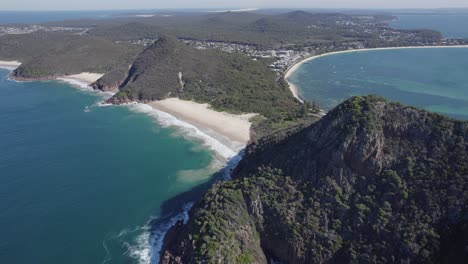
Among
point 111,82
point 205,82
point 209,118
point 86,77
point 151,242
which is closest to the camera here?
point 151,242

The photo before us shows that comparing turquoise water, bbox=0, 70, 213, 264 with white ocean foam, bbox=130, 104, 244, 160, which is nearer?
turquoise water, bbox=0, 70, 213, 264

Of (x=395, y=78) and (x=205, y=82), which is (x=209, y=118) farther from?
(x=395, y=78)

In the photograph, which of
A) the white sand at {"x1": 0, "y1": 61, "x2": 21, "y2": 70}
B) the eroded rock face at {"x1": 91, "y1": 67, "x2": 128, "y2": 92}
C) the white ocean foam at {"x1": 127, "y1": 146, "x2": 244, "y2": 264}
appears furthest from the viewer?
the white sand at {"x1": 0, "y1": 61, "x2": 21, "y2": 70}

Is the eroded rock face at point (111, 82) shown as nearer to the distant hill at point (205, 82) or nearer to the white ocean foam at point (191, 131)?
the distant hill at point (205, 82)

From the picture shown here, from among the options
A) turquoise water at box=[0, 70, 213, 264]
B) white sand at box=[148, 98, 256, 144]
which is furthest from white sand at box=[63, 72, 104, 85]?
white sand at box=[148, 98, 256, 144]

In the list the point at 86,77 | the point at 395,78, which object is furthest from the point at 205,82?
the point at 395,78

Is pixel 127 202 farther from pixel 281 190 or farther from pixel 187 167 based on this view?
pixel 281 190

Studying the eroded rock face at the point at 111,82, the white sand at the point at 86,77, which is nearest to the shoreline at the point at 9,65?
the white sand at the point at 86,77

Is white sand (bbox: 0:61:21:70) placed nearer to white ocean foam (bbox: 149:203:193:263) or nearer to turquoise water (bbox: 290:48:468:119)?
turquoise water (bbox: 290:48:468:119)
